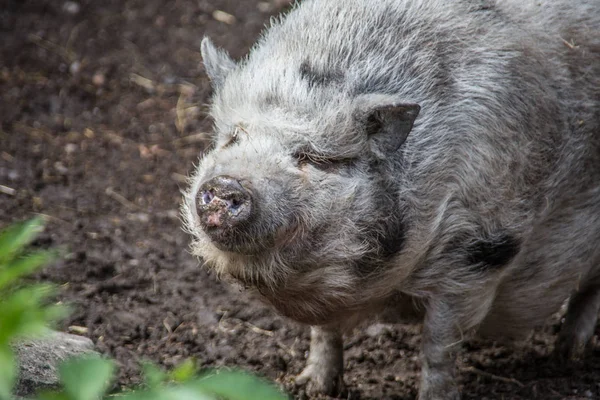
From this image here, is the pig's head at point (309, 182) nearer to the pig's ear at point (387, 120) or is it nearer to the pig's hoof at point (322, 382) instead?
the pig's ear at point (387, 120)

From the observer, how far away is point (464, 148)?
4535 mm

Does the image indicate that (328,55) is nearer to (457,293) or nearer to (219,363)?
(457,293)

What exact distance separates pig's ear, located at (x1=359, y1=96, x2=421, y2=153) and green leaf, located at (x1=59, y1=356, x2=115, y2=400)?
8.19 feet

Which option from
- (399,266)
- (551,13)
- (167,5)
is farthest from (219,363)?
(167,5)

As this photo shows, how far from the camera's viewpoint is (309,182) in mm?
4133

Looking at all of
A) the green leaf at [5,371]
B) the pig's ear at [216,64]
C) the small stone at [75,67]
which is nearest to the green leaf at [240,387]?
the green leaf at [5,371]

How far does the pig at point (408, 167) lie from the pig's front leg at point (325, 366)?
12 mm

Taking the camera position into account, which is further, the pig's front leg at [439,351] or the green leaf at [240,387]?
the pig's front leg at [439,351]

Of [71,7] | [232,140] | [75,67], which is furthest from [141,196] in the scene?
[232,140]

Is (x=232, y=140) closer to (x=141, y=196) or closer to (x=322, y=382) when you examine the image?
(x=322, y=382)

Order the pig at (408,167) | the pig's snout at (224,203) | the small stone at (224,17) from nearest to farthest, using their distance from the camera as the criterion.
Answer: the pig's snout at (224,203) → the pig at (408,167) → the small stone at (224,17)

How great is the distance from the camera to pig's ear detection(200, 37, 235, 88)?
15.8 feet

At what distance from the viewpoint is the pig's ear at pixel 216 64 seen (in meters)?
4.81

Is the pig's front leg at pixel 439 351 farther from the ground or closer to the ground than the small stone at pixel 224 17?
closer to the ground
